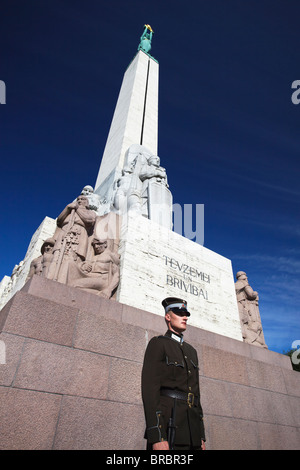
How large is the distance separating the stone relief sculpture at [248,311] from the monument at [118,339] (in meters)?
0.03

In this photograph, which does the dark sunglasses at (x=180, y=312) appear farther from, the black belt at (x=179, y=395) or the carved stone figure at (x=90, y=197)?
the carved stone figure at (x=90, y=197)

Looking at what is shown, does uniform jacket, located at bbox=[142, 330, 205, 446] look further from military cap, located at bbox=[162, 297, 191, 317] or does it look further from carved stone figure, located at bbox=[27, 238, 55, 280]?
carved stone figure, located at bbox=[27, 238, 55, 280]

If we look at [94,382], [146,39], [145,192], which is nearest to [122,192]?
[145,192]

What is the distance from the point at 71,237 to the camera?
5.46m

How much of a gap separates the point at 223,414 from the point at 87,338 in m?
2.40

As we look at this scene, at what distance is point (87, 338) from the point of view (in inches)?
152

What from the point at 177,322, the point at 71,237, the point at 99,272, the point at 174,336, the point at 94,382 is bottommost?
the point at 94,382

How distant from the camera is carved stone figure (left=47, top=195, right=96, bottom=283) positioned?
4980 millimetres

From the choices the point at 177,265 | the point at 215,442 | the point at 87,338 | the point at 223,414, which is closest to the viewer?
the point at 87,338

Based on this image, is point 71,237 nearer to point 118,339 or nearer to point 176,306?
point 118,339

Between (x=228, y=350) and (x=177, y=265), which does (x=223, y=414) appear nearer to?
(x=228, y=350)

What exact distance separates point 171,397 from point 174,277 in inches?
167

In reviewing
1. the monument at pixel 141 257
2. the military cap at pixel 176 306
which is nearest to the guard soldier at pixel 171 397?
the military cap at pixel 176 306
